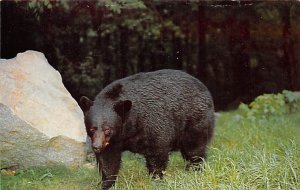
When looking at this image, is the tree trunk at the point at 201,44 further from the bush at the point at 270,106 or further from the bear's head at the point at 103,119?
the bear's head at the point at 103,119

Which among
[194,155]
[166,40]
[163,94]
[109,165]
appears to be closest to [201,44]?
[166,40]

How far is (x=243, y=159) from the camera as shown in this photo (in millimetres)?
6734

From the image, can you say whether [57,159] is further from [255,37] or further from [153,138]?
[255,37]

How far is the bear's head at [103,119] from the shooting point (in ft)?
20.0

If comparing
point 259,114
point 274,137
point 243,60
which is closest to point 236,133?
point 274,137

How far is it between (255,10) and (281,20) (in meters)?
0.87

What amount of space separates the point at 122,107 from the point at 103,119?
0.30 meters

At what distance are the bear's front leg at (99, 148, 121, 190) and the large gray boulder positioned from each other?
1.09 m

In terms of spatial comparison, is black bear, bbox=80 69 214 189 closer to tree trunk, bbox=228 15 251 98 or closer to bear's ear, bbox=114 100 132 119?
bear's ear, bbox=114 100 132 119

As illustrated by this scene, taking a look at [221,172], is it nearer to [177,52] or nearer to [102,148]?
[102,148]

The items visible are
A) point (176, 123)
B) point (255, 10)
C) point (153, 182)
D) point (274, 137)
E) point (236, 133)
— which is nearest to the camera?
point (153, 182)

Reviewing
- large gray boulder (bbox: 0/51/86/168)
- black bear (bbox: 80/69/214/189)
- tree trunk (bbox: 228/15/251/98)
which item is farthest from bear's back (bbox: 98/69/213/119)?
tree trunk (bbox: 228/15/251/98)

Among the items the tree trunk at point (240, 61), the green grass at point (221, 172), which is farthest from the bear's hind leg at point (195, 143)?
the tree trunk at point (240, 61)

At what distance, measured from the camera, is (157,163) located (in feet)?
22.3
